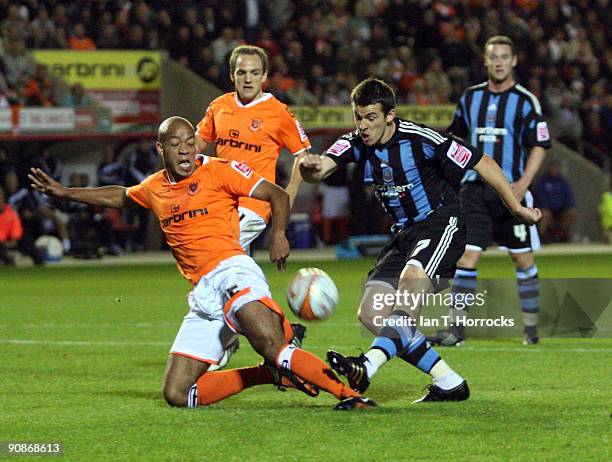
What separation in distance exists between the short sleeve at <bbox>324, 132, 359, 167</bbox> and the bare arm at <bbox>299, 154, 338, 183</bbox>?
0.05 metres

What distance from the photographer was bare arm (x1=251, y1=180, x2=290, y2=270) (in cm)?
693

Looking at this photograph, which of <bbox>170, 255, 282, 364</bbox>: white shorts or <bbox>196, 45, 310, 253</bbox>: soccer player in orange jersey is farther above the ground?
<bbox>196, 45, 310, 253</bbox>: soccer player in orange jersey

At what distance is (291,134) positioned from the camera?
9.48m

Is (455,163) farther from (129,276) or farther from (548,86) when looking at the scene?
(548,86)

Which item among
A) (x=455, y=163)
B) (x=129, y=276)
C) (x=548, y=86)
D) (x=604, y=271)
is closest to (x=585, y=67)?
(x=548, y=86)

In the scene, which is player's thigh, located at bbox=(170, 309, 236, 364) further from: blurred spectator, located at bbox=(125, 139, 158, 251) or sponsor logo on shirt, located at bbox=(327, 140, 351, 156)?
blurred spectator, located at bbox=(125, 139, 158, 251)

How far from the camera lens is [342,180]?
80.2ft

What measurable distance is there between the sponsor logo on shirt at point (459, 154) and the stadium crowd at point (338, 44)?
1473cm

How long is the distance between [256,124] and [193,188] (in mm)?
2010

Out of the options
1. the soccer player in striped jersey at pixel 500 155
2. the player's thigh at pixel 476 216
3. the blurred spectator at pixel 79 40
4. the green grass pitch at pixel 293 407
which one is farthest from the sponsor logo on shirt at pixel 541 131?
the blurred spectator at pixel 79 40

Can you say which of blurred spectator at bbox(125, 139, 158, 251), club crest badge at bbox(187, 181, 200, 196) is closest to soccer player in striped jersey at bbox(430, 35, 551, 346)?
club crest badge at bbox(187, 181, 200, 196)

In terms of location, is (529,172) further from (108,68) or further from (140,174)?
(108,68)

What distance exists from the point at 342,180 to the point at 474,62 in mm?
4267

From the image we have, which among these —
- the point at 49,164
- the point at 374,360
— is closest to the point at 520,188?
the point at 374,360
